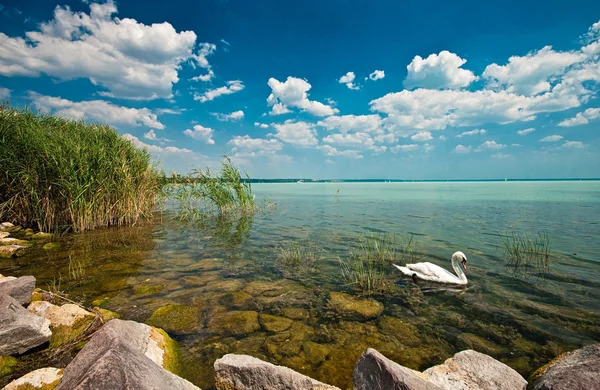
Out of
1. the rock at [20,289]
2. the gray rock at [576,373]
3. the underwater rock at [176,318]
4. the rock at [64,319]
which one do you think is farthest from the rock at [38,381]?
the gray rock at [576,373]

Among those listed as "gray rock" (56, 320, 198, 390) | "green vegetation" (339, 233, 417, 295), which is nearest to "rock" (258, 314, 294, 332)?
"green vegetation" (339, 233, 417, 295)

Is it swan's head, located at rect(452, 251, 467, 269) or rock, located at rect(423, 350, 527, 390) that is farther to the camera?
swan's head, located at rect(452, 251, 467, 269)

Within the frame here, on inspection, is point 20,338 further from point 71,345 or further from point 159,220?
point 159,220

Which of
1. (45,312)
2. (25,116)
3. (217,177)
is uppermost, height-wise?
(25,116)

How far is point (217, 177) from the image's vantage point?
19.7 metres

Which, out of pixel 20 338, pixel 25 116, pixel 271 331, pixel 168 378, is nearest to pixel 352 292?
pixel 271 331

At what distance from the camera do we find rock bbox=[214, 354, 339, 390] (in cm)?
338

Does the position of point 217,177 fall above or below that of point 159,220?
above

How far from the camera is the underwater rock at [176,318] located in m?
5.39

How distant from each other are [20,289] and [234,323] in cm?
383

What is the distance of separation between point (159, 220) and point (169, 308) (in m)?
14.4

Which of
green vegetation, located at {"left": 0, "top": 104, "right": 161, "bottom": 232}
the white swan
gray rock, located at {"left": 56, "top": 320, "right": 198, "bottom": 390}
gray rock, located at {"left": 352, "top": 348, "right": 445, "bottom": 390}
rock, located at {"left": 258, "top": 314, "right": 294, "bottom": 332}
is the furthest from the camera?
green vegetation, located at {"left": 0, "top": 104, "right": 161, "bottom": 232}

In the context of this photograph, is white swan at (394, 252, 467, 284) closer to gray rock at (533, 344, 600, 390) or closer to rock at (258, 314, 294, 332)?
gray rock at (533, 344, 600, 390)

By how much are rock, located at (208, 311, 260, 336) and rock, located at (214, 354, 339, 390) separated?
1.71 m
